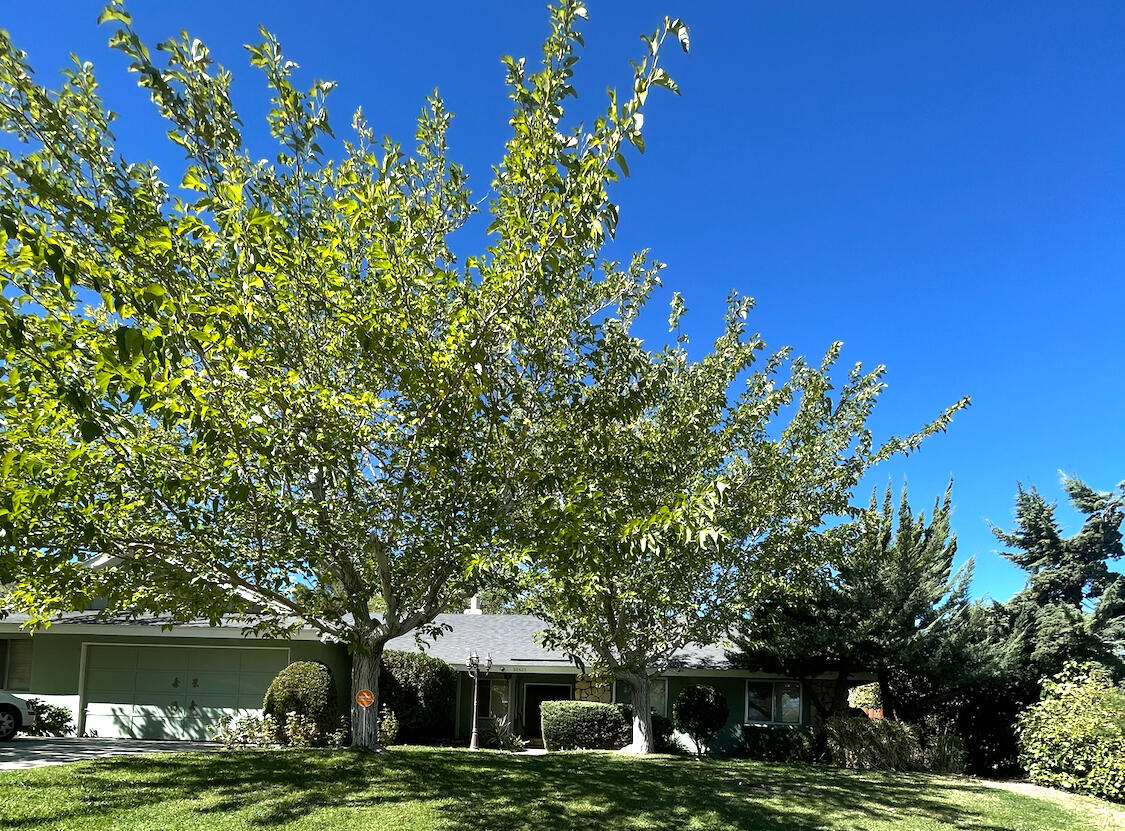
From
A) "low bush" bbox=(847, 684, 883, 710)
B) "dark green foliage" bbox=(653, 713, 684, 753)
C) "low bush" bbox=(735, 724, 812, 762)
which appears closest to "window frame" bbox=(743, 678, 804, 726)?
"low bush" bbox=(735, 724, 812, 762)

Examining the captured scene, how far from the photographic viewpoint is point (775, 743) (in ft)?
62.1

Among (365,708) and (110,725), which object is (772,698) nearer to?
(365,708)

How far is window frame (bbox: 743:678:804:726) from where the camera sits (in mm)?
20703

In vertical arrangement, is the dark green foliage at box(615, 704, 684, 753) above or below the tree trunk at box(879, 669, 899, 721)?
below

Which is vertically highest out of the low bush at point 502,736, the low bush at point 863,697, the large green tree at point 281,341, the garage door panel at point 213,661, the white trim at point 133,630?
the large green tree at point 281,341

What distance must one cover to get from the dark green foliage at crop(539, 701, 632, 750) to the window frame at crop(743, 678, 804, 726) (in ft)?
12.3

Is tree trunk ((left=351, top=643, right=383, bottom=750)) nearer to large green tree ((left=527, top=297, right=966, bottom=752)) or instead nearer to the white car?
large green tree ((left=527, top=297, right=966, bottom=752))

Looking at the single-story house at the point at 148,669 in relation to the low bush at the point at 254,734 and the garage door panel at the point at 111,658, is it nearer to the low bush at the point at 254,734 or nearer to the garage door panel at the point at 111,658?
the garage door panel at the point at 111,658

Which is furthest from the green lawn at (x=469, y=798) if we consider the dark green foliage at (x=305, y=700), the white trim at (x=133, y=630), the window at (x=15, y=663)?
the window at (x=15, y=663)

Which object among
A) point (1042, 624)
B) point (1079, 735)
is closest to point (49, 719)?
point (1079, 735)

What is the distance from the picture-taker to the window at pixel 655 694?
21.1 m

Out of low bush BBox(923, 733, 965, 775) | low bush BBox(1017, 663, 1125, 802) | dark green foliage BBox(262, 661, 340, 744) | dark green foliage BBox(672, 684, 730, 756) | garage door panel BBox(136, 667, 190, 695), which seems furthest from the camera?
dark green foliage BBox(672, 684, 730, 756)

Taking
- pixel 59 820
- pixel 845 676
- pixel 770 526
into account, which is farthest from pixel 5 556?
pixel 845 676

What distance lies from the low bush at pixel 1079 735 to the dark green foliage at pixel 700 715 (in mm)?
6711
